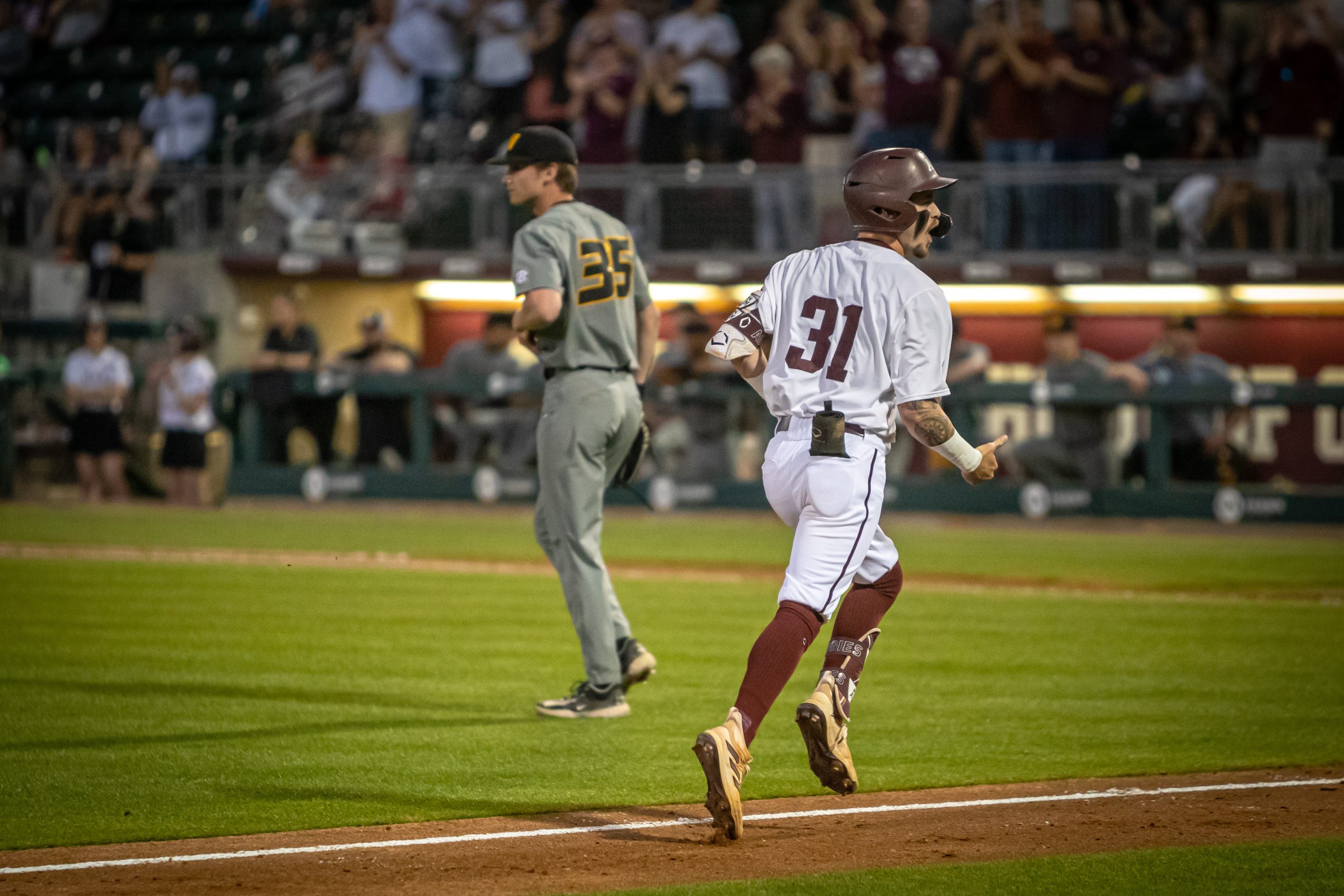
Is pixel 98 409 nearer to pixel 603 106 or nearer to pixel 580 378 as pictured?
pixel 603 106

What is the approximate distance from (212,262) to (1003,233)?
8988 mm

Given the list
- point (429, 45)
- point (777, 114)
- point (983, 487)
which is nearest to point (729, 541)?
point (983, 487)

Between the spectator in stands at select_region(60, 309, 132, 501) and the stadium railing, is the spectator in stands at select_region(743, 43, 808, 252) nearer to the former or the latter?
the stadium railing

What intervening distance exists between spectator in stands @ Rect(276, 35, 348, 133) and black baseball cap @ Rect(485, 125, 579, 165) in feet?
45.9

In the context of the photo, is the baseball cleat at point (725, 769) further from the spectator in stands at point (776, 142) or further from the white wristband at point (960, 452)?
the spectator in stands at point (776, 142)

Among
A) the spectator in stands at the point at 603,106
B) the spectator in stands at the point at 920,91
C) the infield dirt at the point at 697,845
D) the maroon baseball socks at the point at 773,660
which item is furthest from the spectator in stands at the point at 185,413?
the maroon baseball socks at the point at 773,660

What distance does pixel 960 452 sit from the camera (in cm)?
499

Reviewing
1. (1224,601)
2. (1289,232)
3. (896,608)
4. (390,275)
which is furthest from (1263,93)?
(390,275)

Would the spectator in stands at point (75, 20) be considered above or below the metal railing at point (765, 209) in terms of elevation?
above

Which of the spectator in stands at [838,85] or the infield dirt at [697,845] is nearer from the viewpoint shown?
the infield dirt at [697,845]

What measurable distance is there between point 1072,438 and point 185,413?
8.75 metres

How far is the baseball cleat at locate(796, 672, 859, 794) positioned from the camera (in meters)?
4.84

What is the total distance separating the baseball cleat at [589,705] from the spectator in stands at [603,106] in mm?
11589

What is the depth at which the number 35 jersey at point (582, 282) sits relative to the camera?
6.56m
